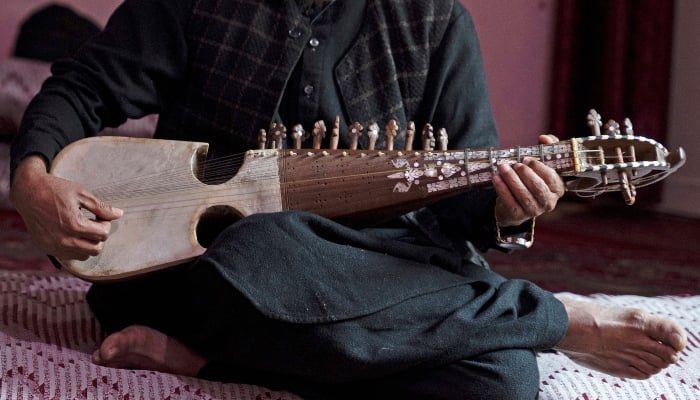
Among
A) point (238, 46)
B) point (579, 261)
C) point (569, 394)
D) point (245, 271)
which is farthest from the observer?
point (579, 261)

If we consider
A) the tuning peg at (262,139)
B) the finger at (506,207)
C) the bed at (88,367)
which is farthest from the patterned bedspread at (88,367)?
the tuning peg at (262,139)

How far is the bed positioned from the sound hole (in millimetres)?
232

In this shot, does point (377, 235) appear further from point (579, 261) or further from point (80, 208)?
point (579, 261)

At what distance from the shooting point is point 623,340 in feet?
4.25

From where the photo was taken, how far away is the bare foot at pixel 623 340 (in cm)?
128

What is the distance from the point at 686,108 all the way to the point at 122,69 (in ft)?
9.56

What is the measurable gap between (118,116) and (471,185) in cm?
65

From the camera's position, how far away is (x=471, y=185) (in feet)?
4.03

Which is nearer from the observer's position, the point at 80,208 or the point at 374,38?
the point at 80,208

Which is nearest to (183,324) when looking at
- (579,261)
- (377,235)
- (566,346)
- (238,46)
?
(377,235)

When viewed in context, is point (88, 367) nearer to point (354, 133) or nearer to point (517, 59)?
point (354, 133)

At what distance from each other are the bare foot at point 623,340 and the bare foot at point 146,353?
0.57 m

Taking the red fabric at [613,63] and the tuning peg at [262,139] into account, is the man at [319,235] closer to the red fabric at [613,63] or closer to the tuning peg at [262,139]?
the tuning peg at [262,139]

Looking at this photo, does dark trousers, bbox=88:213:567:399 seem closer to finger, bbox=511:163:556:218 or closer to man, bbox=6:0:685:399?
man, bbox=6:0:685:399
